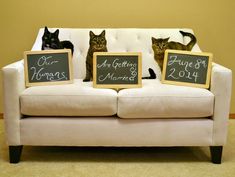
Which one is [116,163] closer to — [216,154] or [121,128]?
[121,128]

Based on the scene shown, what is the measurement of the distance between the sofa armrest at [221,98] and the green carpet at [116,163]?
202 mm

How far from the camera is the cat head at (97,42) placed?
2342mm

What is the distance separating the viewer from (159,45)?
8.04 ft

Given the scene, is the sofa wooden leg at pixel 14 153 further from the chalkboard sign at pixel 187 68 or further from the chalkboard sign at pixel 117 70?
the chalkboard sign at pixel 187 68

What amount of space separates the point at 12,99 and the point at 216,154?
126 centimetres

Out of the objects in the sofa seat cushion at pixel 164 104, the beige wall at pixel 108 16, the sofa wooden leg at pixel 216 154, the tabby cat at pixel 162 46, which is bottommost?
the sofa wooden leg at pixel 216 154

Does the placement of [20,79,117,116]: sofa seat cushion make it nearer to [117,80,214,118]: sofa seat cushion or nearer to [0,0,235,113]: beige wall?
[117,80,214,118]: sofa seat cushion

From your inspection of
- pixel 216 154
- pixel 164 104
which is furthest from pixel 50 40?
pixel 216 154

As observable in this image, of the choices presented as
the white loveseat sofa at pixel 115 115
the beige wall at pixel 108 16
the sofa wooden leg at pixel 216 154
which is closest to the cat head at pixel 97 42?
the white loveseat sofa at pixel 115 115

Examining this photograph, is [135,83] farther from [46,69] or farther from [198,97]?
[46,69]

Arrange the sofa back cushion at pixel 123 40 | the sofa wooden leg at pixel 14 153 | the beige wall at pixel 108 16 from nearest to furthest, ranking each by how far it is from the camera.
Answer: the sofa wooden leg at pixel 14 153 → the sofa back cushion at pixel 123 40 → the beige wall at pixel 108 16

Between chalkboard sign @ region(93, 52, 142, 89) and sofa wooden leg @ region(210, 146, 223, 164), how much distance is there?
598mm

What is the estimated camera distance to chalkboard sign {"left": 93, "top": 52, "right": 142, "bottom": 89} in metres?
2.14

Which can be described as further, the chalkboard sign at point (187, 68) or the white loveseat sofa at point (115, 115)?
the chalkboard sign at point (187, 68)
